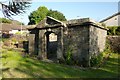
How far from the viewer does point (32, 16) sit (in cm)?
6475

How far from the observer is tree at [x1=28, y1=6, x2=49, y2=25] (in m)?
63.2

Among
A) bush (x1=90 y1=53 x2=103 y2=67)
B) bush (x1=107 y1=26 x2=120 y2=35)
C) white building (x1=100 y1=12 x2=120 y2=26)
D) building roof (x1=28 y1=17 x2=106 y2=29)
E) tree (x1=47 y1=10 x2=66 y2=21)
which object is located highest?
tree (x1=47 y1=10 x2=66 y2=21)

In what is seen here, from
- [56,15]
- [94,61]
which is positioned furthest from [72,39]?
[56,15]

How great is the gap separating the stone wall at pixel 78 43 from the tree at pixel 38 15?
45031 millimetres

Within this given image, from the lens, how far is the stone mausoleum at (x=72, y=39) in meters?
17.3

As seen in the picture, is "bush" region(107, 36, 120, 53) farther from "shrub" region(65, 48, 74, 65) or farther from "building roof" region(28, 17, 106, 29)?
"shrub" region(65, 48, 74, 65)

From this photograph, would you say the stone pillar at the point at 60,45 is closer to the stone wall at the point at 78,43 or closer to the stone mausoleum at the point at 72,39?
the stone mausoleum at the point at 72,39

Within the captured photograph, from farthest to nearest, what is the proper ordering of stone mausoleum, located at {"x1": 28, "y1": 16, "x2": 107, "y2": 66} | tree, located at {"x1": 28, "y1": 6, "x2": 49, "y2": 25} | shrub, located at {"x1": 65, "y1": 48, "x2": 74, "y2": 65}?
tree, located at {"x1": 28, "y1": 6, "x2": 49, "y2": 25}, shrub, located at {"x1": 65, "y1": 48, "x2": 74, "y2": 65}, stone mausoleum, located at {"x1": 28, "y1": 16, "x2": 107, "y2": 66}

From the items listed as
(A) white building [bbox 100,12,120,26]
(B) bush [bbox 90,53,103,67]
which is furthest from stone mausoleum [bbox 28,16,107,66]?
(A) white building [bbox 100,12,120,26]

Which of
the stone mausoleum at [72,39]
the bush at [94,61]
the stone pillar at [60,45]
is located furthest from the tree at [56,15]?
the bush at [94,61]

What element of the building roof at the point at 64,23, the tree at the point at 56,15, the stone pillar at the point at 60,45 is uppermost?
the tree at the point at 56,15

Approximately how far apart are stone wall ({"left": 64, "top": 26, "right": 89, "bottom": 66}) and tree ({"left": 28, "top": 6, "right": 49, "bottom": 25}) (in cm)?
4503

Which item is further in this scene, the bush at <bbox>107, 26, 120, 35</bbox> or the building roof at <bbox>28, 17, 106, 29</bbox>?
the bush at <bbox>107, 26, 120, 35</bbox>

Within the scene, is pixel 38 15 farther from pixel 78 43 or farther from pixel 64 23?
pixel 78 43
